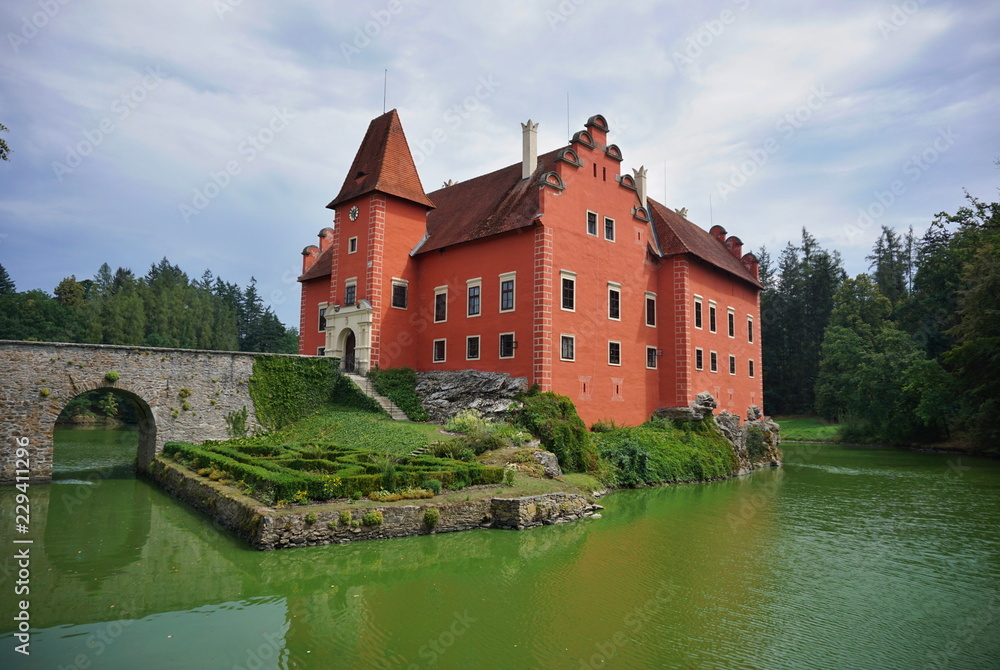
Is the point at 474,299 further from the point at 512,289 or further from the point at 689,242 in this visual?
the point at 689,242

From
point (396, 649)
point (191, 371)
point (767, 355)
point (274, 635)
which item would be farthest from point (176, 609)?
point (767, 355)

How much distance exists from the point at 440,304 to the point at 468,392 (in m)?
5.45

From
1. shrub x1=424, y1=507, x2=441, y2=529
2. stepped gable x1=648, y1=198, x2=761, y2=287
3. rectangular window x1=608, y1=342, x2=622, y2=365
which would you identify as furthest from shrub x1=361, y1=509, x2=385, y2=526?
stepped gable x1=648, y1=198, x2=761, y2=287

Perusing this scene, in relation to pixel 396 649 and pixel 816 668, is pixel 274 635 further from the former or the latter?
pixel 816 668

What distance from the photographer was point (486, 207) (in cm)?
2947

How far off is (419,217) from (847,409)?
39317mm

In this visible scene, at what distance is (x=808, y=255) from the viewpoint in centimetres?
6962

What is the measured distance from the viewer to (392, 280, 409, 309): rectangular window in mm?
29136

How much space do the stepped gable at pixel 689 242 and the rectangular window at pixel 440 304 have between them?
11.0m

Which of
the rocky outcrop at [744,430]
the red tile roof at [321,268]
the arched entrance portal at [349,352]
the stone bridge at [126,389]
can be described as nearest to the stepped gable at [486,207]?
the arched entrance portal at [349,352]

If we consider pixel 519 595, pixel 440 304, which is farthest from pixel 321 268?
pixel 519 595

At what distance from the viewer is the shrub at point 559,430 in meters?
21.9

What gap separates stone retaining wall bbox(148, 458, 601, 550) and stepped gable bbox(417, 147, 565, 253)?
42.4 ft

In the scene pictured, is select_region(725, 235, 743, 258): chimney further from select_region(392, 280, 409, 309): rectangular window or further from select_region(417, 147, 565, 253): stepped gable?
select_region(392, 280, 409, 309): rectangular window
